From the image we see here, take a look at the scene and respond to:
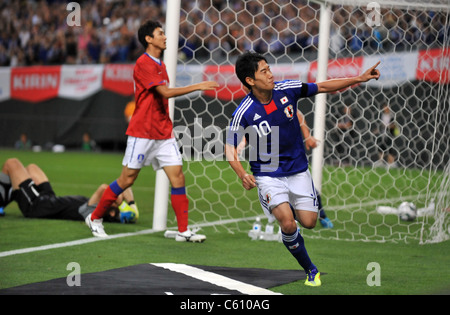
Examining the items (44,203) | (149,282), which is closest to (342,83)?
(149,282)

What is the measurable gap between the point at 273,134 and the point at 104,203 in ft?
8.08

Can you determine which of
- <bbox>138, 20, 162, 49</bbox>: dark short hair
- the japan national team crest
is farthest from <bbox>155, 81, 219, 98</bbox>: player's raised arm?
the japan national team crest

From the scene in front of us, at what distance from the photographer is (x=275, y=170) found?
5000 mm

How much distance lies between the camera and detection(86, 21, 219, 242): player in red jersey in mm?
6652

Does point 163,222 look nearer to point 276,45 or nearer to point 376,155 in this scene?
point 376,155

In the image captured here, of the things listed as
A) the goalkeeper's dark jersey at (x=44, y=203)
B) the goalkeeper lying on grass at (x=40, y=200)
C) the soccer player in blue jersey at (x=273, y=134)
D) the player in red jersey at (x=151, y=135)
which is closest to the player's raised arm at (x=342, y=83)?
the soccer player in blue jersey at (x=273, y=134)

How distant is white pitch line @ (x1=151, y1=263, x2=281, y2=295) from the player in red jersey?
1440 millimetres

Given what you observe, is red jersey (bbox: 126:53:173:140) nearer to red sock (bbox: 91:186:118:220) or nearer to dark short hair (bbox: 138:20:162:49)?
dark short hair (bbox: 138:20:162:49)

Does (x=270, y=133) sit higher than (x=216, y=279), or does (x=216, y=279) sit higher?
(x=270, y=133)

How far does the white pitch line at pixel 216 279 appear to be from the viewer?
4.45 m

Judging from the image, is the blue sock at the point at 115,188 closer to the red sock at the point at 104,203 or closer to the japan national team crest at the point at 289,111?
the red sock at the point at 104,203

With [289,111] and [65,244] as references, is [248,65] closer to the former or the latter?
[289,111]

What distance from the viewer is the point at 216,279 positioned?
15.8 feet
